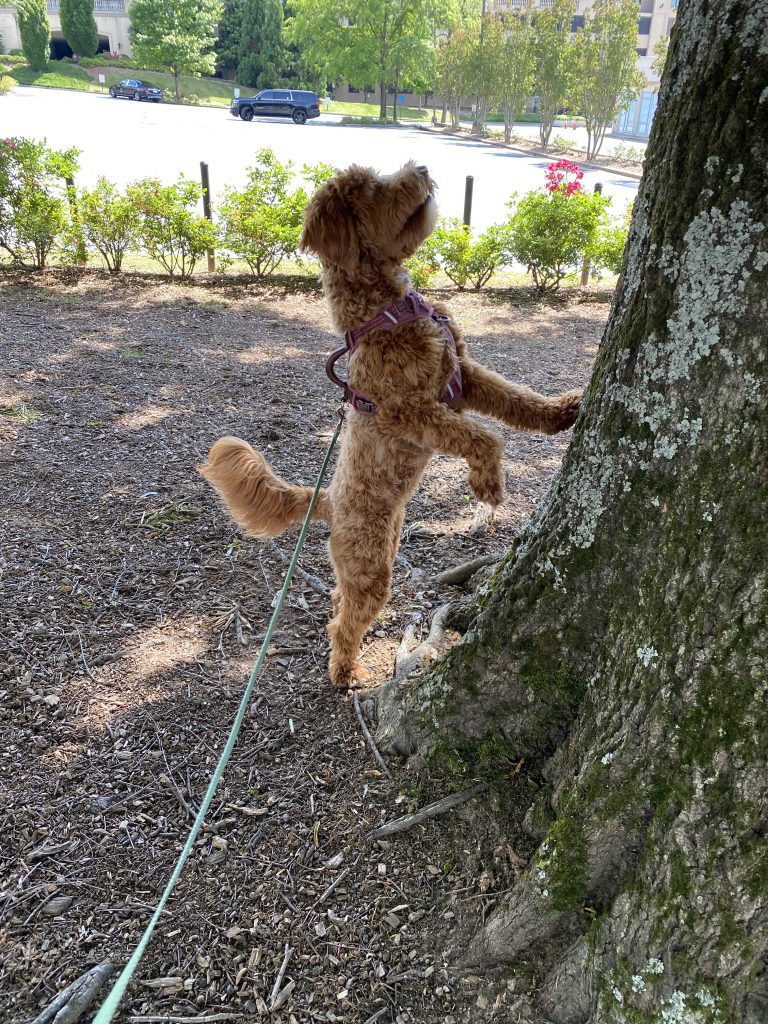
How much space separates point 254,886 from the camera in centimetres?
217

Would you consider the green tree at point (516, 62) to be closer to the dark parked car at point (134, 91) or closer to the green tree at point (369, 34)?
the green tree at point (369, 34)

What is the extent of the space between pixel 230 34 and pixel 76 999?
6929 cm

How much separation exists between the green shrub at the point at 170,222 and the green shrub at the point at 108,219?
12 centimetres

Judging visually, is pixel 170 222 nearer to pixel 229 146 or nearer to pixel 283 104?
pixel 229 146

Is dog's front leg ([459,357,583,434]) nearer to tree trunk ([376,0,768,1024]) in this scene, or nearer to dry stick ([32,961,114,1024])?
tree trunk ([376,0,768,1024])

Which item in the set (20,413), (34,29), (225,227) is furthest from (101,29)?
(20,413)

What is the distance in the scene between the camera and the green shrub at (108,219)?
961cm

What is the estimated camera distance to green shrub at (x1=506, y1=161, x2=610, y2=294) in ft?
32.5

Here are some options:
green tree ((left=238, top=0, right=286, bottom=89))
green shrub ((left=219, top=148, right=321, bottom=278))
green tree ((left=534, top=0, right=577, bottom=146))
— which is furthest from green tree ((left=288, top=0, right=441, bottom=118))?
green shrub ((left=219, top=148, right=321, bottom=278))

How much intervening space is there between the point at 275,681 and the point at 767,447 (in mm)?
2227

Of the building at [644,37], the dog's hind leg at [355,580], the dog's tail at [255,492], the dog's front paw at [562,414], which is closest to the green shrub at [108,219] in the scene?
the dog's tail at [255,492]

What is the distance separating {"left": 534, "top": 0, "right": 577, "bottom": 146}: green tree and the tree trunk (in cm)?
3626

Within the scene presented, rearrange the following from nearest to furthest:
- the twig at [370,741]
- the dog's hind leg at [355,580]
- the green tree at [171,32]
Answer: the twig at [370,741]
the dog's hind leg at [355,580]
the green tree at [171,32]

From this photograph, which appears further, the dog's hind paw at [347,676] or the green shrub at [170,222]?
the green shrub at [170,222]
